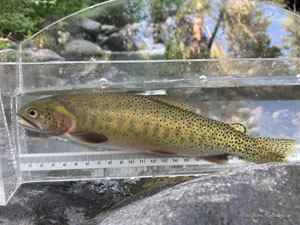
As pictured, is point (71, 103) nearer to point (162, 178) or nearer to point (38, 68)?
point (38, 68)

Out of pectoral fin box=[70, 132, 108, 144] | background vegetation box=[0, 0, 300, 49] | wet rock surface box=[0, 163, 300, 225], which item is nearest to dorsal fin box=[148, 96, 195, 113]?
pectoral fin box=[70, 132, 108, 144]

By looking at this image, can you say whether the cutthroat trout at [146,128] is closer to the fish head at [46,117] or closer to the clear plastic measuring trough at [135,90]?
the fish head at [46,117]

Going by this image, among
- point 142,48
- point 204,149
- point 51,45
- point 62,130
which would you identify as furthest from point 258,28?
point 62,130

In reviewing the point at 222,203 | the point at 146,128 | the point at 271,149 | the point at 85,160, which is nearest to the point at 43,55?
the point at 85,160

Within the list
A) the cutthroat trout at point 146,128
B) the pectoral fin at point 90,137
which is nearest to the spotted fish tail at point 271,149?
the cutthroat trout at point 146,128

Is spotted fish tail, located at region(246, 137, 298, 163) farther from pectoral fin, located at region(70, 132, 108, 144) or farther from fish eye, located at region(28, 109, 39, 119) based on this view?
fish eye, located at region(28, 109, 39, 119)
